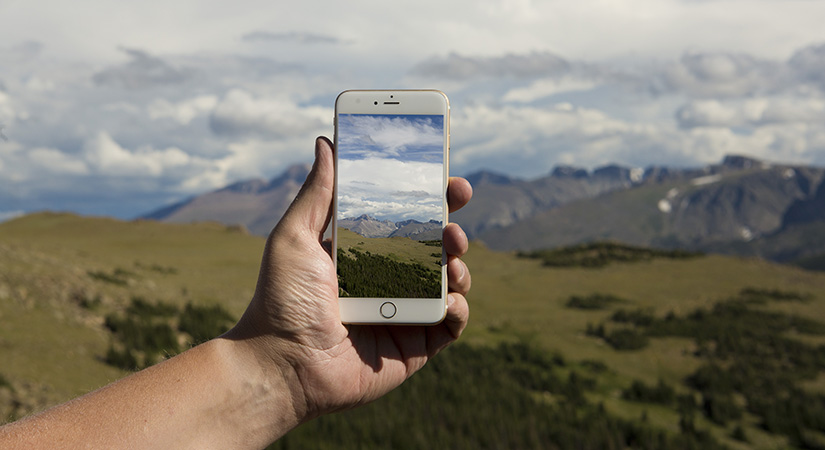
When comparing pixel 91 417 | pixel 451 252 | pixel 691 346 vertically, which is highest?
pixel 451 252

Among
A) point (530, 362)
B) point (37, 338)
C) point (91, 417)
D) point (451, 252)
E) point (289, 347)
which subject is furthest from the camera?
point (530, 362)

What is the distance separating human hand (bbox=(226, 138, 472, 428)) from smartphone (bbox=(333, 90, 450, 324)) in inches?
4.4

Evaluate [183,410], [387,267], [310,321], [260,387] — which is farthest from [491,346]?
[183,410]

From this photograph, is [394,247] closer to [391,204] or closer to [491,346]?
[391,204]

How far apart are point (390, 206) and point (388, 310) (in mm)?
560

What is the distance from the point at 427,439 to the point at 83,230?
47311 mm

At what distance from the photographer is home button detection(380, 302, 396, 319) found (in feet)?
10.0

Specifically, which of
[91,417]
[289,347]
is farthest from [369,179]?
[91,417]

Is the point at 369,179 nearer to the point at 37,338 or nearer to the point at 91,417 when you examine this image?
the point at 91,417

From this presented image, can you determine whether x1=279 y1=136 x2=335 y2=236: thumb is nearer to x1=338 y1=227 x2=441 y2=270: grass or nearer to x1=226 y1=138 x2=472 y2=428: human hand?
x1=226 y1=138 x2=472 y2=428: human hand

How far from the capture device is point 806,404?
15.6 meters

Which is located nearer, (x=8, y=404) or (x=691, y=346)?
(x=8, y=404)

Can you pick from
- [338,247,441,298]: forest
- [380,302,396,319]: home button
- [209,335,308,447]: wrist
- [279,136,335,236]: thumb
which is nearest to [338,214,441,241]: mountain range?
[338,247,441,298]: forest

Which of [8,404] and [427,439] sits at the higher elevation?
[8,404]
